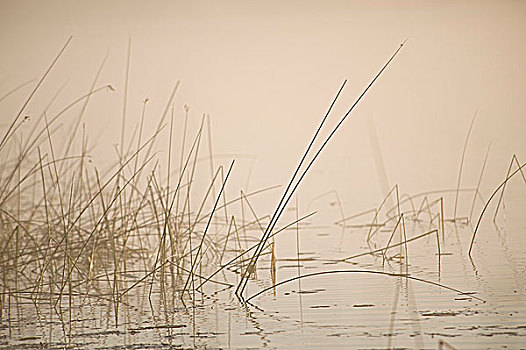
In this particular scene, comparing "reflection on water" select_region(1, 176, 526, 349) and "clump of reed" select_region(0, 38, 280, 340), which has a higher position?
"clump of reed" select_region(0, 38, 280, 340)

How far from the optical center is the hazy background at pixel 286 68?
28.7 ft

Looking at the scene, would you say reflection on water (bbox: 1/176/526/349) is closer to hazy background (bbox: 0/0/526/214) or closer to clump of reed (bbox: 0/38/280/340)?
clump of reed (bbox: 0/38/280/340)

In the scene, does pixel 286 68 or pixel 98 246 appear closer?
pixel 98 246

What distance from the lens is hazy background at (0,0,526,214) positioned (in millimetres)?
8734

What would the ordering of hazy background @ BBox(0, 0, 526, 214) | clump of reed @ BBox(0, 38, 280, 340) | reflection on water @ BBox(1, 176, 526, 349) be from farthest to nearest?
→ hazy background @ BBox(0, 0, 526, 214)
clump of reed @ BBox(0, 38, 280, 340)
reflection on water @ BBox(1, 176, 526, 349)

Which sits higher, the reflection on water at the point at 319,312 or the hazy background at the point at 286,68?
the hazy background at the point at 286,68

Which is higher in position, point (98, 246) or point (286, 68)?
point (286, 68)

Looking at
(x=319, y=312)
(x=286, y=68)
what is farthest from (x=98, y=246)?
(x=286, y=68)

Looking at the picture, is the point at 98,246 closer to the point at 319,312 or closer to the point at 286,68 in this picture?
the point at 319,312

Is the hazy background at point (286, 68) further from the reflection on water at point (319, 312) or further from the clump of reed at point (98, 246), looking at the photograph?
the reflection on water at point (319, 312)

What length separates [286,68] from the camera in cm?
1317

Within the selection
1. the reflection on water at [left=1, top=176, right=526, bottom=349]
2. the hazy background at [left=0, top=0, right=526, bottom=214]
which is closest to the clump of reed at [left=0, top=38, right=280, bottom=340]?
the reflection on water at [left=1, top=176, right=526, bottom=349]

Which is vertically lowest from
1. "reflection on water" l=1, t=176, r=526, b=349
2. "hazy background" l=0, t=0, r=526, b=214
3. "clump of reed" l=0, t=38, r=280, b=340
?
"reflection on water" l=1, t=176, r=526, b=349

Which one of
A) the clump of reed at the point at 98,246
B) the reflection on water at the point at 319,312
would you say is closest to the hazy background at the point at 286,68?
Result: the clump of reed at the point at 98,246
